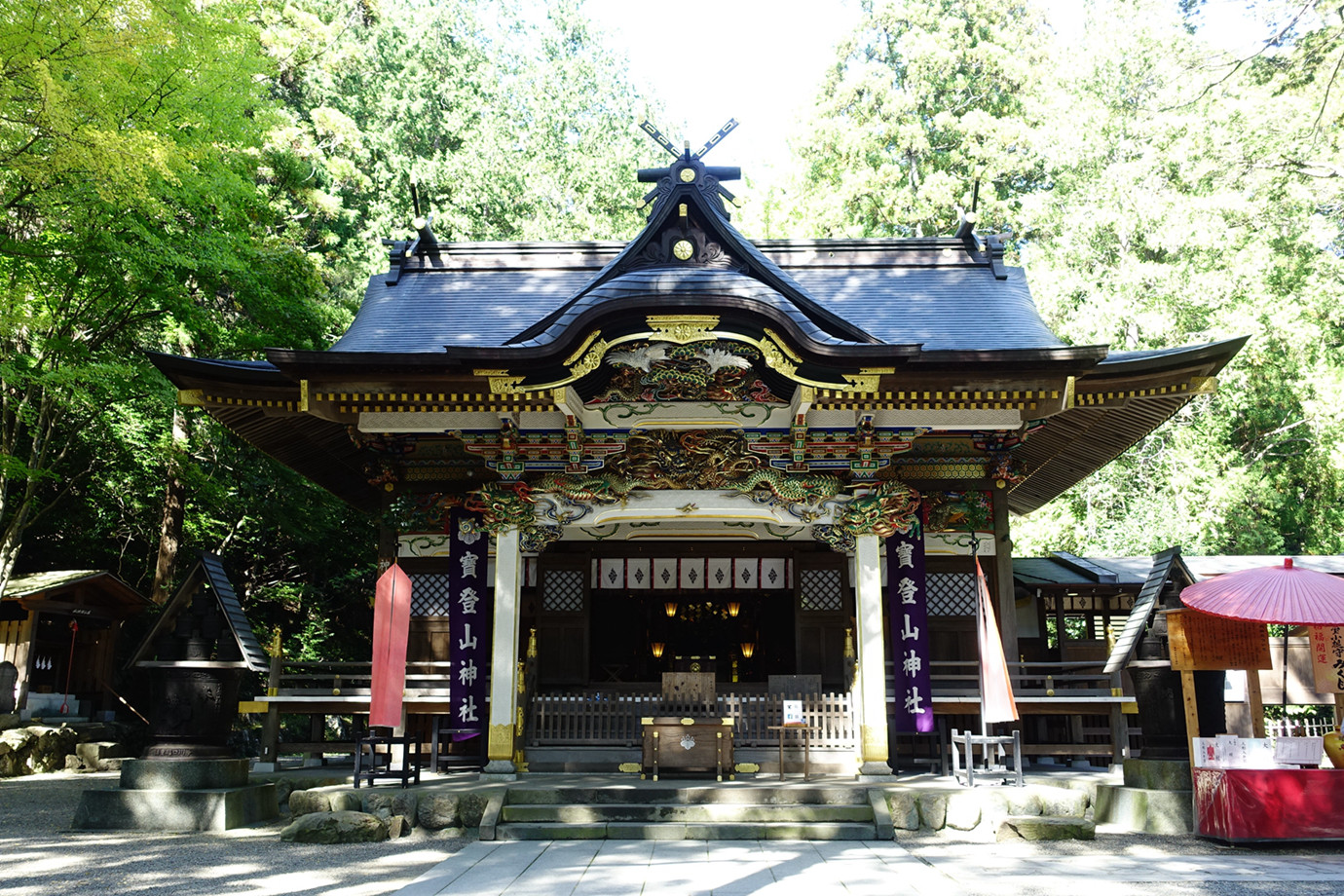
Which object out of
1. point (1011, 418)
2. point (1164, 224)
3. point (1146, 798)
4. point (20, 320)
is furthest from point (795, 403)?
point (1164, 224)

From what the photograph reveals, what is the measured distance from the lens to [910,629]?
33.6ft

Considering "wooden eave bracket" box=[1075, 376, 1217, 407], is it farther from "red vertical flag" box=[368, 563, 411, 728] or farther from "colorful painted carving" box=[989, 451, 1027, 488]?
"red vertical flag" box=[368, 563, 411, 728]

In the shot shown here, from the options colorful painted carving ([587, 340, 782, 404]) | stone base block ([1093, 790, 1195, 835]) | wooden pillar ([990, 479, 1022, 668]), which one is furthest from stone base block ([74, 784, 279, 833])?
wooden pillar ([990, 479, 1022, 668])

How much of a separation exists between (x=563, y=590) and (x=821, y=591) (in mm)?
3486

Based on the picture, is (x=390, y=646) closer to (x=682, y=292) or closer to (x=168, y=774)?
(x=168, y=774)

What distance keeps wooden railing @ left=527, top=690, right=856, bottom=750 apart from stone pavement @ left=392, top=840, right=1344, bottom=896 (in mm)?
2394

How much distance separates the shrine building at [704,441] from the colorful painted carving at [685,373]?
0.10 feet

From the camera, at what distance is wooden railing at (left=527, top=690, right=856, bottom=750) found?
972 cm

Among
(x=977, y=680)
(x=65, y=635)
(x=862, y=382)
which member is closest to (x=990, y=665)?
(x=977, y=680)

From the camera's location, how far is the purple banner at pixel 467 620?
32.5ft

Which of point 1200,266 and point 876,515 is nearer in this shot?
point 876,515

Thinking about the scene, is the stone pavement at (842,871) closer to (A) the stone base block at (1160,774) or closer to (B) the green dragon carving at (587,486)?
(A) the stone base block at (1160,774)

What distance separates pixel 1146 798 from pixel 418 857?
5778 millimetres

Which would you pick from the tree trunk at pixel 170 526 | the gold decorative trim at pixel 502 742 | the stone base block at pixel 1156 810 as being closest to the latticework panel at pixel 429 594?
the gold decorative trim at pixel 502 742
